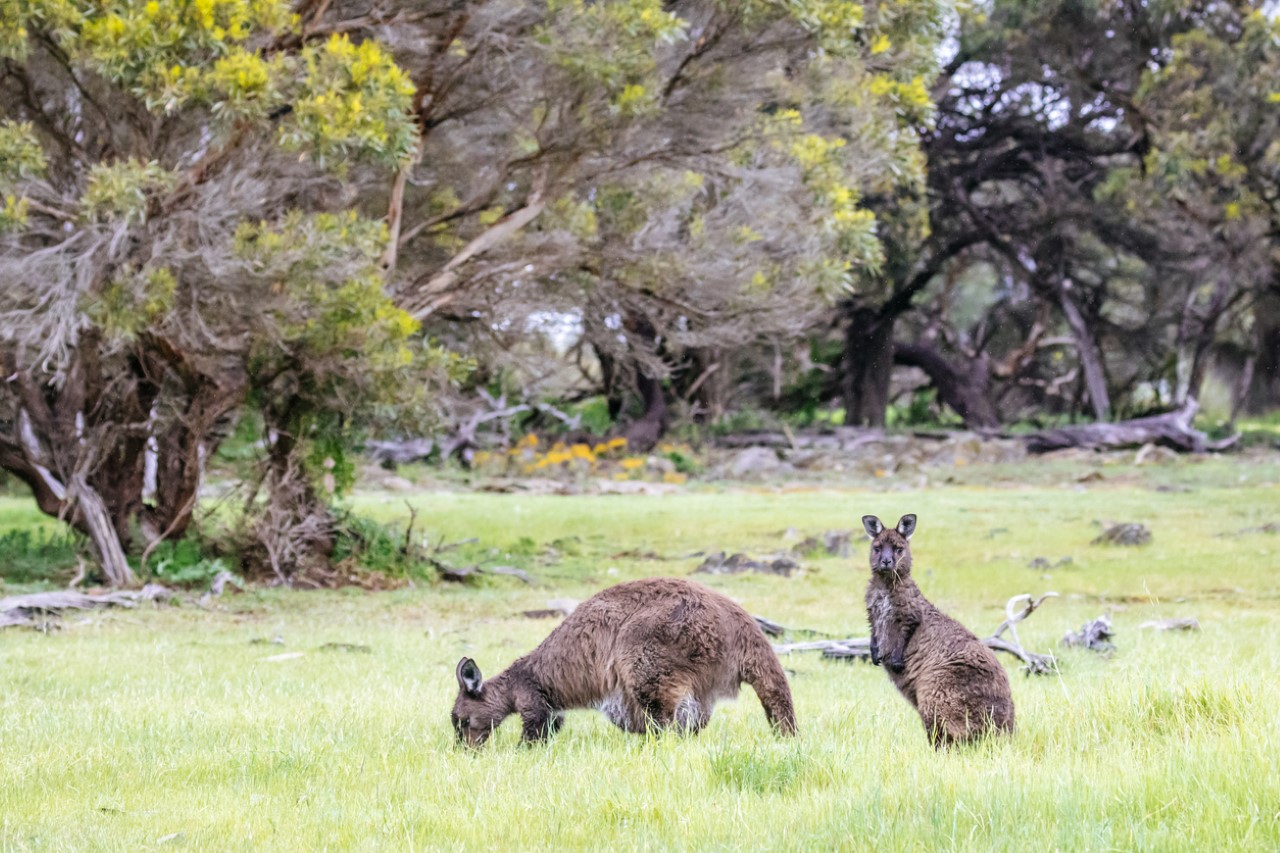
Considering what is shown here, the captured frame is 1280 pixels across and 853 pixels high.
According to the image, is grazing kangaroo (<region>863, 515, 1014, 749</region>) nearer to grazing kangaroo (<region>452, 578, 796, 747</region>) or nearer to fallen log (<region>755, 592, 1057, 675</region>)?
grazing kangaroo (<region>452, 578, 796, 747</region>)

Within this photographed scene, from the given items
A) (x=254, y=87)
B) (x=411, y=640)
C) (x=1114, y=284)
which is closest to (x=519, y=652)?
(x=411, y=640)

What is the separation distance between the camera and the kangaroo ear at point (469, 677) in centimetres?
602

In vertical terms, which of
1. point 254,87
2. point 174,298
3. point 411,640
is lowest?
point 411,640

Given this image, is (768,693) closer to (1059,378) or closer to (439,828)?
(439,828)

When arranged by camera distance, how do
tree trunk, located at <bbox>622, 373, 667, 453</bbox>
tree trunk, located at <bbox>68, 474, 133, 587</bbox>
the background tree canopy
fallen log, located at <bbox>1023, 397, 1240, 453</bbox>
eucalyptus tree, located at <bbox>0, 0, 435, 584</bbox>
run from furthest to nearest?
1. tree trunk, located at <bbox>622, 373, 667, 453</bbox>
2. fallen log, located at <bbox>1023, 397, 1240, 453</bbox>
3. tree trunk, located at <bbox>68, 474, 133, 587</bbox>
4. the background tree canopy
5. eucalyptus tree, located at <bbox>0, 0, 435, 584</bbox>

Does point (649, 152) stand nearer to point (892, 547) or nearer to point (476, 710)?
point (892, 547)

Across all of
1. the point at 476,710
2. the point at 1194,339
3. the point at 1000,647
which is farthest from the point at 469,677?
the point at 1194,339

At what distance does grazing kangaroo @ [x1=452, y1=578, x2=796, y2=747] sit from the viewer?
5746mm

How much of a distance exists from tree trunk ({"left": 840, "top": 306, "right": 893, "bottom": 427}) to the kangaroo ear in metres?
32.4

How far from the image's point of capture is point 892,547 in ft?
19.7

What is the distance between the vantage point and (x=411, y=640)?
1102cm

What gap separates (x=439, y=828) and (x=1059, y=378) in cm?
4624

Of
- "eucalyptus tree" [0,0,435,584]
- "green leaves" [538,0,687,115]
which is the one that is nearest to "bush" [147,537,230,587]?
"eucalyptus tree" [0,0,435,584]

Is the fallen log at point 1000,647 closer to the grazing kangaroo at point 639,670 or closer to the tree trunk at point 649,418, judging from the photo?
the grazing kangaroo at point 639,670
